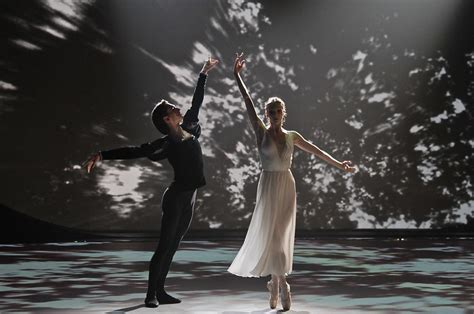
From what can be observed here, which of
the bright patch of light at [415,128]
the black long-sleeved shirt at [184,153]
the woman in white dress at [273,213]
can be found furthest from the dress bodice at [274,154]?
the bright patch of light at [415,128]

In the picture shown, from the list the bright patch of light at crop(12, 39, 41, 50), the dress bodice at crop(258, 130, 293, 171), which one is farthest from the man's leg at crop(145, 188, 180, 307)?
the bright patch of light at crop(12, 39, 41, 50)

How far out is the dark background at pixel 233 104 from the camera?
10172 millimetres

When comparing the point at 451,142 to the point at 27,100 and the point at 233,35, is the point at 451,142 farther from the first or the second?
the point at 27,100

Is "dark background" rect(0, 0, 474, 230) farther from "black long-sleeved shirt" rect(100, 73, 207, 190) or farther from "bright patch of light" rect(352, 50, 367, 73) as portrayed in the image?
"black long-sleeved shirt" rect(100, 73, 207, 190)

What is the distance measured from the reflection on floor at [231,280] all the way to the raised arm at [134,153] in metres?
0.86

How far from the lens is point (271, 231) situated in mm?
4406

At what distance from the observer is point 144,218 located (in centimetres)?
1023

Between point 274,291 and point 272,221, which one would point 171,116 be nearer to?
point 272,221

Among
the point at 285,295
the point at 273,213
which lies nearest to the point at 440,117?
the point at 273,213

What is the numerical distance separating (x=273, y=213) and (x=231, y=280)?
5.39 feet

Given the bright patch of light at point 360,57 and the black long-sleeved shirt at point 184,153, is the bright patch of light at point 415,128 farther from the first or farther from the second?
the black long-sleeved shirt at point 184,153

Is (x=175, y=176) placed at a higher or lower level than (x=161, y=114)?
lower

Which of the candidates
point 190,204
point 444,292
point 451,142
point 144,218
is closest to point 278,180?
point 190,204

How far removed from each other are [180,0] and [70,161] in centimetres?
266
